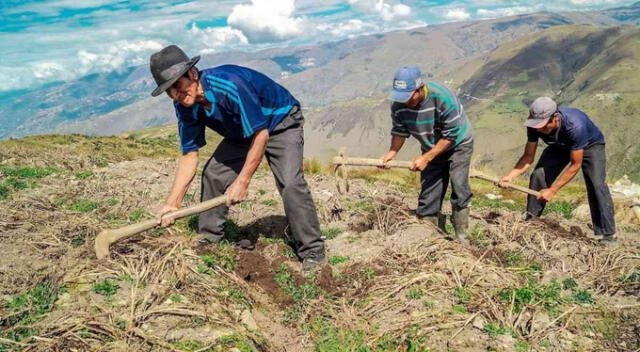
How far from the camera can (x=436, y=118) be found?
6.62 m

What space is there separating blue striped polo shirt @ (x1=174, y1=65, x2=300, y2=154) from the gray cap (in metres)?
3.81

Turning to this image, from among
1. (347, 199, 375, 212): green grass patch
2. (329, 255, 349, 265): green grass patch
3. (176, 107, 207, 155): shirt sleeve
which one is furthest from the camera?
(347, 199, 375, 212): green grass patch

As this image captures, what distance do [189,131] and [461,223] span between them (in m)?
4.68

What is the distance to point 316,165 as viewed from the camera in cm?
1714

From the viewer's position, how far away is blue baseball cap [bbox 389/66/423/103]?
5.97 meters

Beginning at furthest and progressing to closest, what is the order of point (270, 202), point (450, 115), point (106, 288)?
point (270, 202)
point (450, 115)
point (106, 288)

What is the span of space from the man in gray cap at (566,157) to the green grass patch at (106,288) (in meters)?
6.26

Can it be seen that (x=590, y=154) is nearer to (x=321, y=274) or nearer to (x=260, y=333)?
(x=321, y=274)

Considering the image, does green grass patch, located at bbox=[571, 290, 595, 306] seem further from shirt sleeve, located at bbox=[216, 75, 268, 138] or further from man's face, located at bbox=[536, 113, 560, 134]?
shirt sleeve, located at bbox=[216, 75, 268, 138]

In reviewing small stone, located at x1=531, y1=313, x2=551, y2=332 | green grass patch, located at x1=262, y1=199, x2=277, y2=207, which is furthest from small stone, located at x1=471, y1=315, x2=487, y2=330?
green grass patch, located at x1=262, y1=199, x2=277, y2=207

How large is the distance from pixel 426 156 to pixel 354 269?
209 centimetres

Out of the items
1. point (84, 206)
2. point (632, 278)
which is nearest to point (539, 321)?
point (632, 278)

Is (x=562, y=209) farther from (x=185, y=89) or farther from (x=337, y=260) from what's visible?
(x=185, y=89)

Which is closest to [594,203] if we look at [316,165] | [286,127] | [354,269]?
[354,269]
